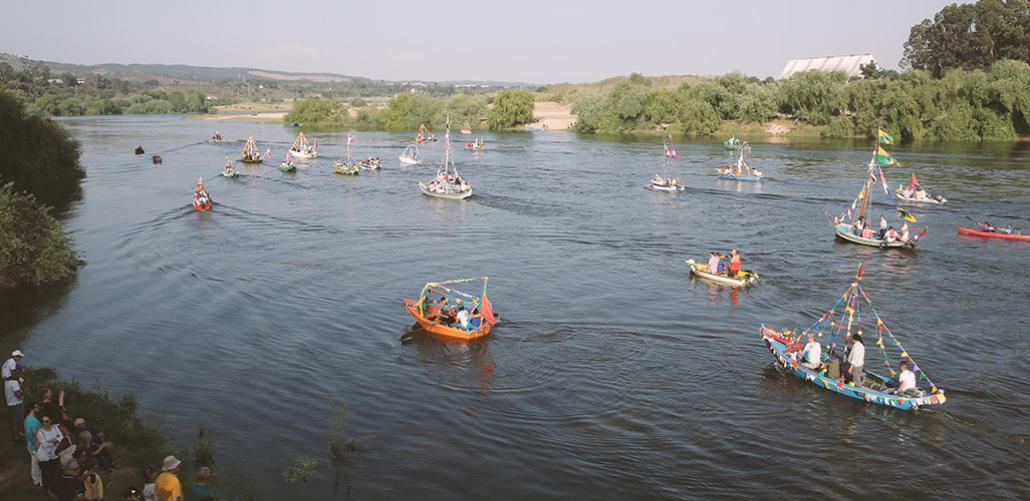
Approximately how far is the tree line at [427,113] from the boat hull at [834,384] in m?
143

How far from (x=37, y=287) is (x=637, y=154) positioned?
270 ft

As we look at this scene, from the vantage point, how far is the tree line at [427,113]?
170m

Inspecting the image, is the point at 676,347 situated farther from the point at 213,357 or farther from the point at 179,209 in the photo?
the point at 179,209

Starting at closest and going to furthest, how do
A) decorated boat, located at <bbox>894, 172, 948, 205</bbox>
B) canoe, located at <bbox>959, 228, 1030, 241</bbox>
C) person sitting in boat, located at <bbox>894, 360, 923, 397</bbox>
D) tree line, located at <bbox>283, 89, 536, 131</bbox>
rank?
person sitting in boat, located at <bbox>894, 360, 923, 397</bbox> < canoe, located at <bbox>959, 228, 1030, 241</bbox> < decorated boat, located at <bbox>894, 172, 948, 205</bbox> < tree line, located at <bbox>283, 89, 536, 131</bbox>

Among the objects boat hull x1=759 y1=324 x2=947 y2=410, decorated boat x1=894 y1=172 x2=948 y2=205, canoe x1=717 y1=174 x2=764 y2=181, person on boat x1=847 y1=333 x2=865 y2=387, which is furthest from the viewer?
canoe x1=717 y1=174 x2=764 y2=181

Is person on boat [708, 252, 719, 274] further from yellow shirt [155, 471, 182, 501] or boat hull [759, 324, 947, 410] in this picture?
yellow shirt [155, 471, 182, 501]

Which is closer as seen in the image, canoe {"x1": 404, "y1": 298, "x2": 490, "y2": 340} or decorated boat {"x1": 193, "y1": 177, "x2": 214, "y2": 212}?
canoe {"x1": 404, "y1": 298, "x2": 490, "y2": 340}

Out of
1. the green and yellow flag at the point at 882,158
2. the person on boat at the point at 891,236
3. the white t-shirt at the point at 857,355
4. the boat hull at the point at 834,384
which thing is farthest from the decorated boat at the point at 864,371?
the person on boat at the point at 891,236

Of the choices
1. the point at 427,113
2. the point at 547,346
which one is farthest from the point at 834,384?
the point at 427,113

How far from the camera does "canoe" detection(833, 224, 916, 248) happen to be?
48.6 m

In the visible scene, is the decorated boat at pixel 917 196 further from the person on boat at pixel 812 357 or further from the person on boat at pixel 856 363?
the person on boat at pixel 856 363

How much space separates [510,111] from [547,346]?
14041 centimetres

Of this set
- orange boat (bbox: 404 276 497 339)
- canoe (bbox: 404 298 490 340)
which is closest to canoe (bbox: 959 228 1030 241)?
orange boat (bbox: 404 276 497 339)

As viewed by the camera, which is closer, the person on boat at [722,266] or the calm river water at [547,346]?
the calm river water at [547,346]
